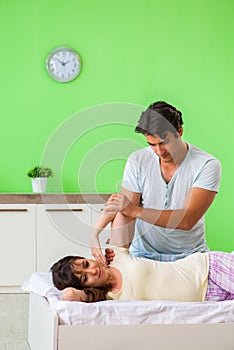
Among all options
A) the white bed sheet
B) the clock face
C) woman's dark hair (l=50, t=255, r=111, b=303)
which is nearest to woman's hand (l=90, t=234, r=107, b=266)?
woman's dark hair (l=50, t=255, r=111, b=303)

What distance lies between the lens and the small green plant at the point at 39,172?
5.12m

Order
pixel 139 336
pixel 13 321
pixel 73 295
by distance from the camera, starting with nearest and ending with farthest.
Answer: pixel 139 336, pixel 73 295, pixel 13 321

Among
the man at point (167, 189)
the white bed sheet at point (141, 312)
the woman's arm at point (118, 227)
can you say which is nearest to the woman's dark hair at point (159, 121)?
the man at point (167, 189)

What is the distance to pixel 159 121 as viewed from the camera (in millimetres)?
2898

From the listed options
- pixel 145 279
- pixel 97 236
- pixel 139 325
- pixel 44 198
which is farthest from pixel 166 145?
pixel 44 198

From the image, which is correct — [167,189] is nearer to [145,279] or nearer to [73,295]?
[145,279]

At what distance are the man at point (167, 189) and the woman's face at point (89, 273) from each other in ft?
0.88

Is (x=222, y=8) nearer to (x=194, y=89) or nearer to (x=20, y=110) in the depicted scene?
(x=194, y=89)

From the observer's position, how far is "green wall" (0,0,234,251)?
5.24 m

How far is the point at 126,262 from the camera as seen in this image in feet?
9.09

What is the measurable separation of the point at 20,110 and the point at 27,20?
635mm

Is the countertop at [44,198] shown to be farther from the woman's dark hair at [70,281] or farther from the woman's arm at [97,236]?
the woman's dark hair at [70,281]

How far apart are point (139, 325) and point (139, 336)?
36 mm

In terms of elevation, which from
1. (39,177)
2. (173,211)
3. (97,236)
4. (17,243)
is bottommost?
(17,243)
